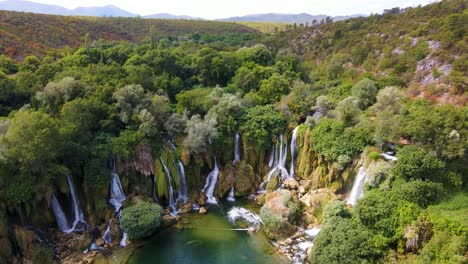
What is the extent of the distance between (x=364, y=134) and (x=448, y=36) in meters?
32.1

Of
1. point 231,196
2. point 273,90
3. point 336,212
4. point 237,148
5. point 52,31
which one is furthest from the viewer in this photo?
point 52,31

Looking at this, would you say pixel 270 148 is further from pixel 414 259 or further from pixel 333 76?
pixel 333 76

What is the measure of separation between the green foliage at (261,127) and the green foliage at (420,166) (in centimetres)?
1413

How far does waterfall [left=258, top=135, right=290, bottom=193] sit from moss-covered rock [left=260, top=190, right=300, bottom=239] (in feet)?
14.7

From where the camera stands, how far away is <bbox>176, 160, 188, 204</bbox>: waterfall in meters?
32.4

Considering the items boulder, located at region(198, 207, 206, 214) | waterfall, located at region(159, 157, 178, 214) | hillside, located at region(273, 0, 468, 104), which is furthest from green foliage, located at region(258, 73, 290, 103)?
boulder, located at region(198, 207, 206, 214)

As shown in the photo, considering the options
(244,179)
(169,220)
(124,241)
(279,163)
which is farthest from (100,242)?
(279,163)

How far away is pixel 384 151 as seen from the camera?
28.6 metres

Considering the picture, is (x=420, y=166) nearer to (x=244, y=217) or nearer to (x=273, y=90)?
(x=244, y=217)

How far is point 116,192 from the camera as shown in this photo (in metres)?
29.4

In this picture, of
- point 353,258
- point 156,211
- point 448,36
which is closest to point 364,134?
point 353,258

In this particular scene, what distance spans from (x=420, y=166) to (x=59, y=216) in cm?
3204

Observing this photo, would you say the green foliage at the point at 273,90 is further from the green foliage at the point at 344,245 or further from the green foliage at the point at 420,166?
the green foliage at the point at 344,245

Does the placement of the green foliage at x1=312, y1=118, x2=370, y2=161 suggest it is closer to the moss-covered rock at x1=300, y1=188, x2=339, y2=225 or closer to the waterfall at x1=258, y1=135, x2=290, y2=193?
the moss-covered rock at x1=300, y1=188, x2=339, y2=225
